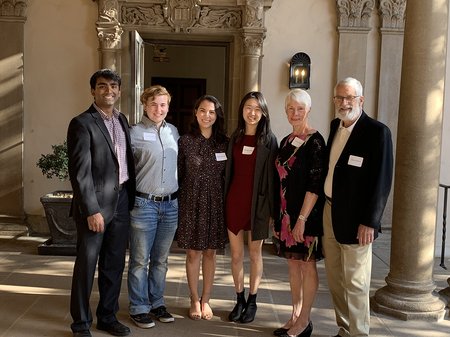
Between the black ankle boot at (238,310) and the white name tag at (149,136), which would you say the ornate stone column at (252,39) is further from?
the black ankle boot at (238,310)

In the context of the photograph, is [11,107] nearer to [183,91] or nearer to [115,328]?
[115,328]

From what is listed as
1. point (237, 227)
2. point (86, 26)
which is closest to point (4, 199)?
point (86, 26)

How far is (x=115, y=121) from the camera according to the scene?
3.50 meters

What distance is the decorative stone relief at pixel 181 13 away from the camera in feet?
21.4

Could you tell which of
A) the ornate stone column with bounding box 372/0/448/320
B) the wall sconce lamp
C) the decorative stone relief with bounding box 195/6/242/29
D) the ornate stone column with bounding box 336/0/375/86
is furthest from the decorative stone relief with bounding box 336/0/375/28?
the ornate stone column with bounding box 372/0/448/320

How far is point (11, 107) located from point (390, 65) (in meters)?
4.62

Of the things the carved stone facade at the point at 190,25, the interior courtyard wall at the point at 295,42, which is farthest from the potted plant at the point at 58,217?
the interior courtyard wall at the point at 295,42

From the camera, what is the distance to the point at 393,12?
6500mm

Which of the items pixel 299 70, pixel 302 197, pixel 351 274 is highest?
Answer: pixel 299 70

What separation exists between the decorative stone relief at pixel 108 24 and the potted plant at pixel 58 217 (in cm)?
140

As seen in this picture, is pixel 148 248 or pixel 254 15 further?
pixel 254 15

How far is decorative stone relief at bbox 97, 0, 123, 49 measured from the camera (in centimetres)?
645

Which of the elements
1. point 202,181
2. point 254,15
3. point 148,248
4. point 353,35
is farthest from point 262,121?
point 353,35

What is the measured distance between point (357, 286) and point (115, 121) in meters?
1.83
